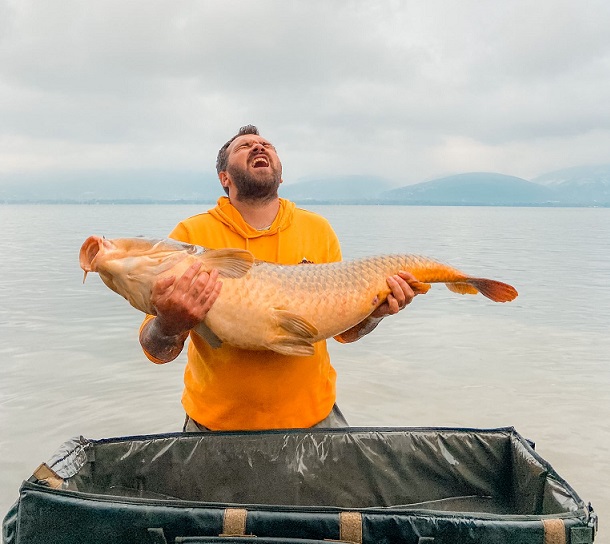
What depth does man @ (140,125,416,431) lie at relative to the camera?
9.36ft

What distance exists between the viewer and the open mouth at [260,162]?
10.0ft

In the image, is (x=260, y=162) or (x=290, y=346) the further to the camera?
(x=260, y=162)

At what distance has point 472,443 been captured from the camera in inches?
116

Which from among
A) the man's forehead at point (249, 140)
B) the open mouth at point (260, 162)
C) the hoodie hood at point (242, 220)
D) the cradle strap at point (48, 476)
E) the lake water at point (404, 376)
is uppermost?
the man's forehead at point (249, 140)

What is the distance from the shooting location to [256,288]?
263 cm

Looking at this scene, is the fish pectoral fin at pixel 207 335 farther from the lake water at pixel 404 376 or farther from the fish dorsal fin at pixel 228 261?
the lake water at pixel 404 376

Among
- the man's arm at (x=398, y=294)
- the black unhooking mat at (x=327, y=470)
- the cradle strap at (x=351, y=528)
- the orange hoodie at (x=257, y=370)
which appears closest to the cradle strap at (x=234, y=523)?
the cradle strap at (x=351, y=528)

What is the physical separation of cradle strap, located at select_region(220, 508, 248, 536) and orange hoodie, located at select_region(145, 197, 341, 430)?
2.83 ft

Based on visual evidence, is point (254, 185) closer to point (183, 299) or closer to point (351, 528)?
point (183, 299)

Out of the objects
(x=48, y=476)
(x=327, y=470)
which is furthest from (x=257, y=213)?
(x=48, y=476)

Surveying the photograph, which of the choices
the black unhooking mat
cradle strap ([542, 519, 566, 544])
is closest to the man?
the black unhooking mat

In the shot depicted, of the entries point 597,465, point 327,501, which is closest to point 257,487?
point 327,501

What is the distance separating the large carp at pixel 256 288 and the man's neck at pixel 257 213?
0.46 m

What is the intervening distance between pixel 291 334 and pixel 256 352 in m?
0.27
